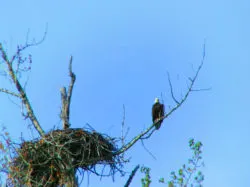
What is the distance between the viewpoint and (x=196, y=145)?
627 inches

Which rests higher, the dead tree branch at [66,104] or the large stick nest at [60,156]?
the dead tree branch at [66,104]

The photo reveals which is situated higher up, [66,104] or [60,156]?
[66,104]

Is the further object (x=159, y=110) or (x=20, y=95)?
(x=159, y=110)

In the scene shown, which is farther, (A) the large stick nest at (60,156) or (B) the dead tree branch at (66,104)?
(B) the dead tree branch at (66,104)

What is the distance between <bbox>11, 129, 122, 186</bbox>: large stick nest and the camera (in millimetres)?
13080

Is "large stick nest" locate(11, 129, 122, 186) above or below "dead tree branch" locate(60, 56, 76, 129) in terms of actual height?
below

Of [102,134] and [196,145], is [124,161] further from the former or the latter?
[196,145]

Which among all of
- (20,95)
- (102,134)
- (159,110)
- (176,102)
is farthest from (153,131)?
(159,110)

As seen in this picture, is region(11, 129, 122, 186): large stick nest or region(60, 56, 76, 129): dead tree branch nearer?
region(11, 129, 122, 186): large stick nest

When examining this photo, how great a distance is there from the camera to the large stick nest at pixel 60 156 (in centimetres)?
1308

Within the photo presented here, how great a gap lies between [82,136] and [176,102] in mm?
2082

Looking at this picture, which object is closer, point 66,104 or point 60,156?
point 60,156

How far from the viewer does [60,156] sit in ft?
43.0

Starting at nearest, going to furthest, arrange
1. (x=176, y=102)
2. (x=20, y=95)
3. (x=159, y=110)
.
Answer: (x=176, y=102), (x=20, y=95), (x=159, y=110)
